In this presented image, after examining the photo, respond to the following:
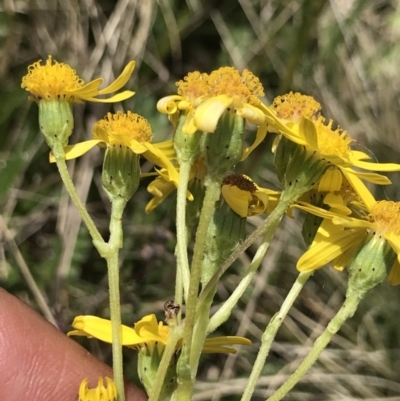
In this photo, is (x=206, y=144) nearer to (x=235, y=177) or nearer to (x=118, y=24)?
(x=235, y=177)

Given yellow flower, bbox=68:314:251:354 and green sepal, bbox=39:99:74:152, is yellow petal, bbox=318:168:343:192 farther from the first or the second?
green sepal, bbox=39:99:74:152

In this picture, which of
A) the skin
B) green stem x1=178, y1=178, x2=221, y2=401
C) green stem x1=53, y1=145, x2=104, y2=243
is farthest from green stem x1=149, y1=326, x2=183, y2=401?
the skin

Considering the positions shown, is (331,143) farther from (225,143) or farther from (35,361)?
(35,361)

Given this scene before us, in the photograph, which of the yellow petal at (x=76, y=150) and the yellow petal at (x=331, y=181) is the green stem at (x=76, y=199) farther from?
the yellow petal at (x=331, y=181)

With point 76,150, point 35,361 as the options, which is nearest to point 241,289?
point 76,150

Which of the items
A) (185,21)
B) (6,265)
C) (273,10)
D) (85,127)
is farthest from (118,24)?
(6,265)

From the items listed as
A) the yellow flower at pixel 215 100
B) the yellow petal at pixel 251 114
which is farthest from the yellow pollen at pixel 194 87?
the yellow petal at pixel 251 114

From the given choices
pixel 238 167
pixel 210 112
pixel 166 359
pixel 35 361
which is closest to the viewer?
pixel 210 112
